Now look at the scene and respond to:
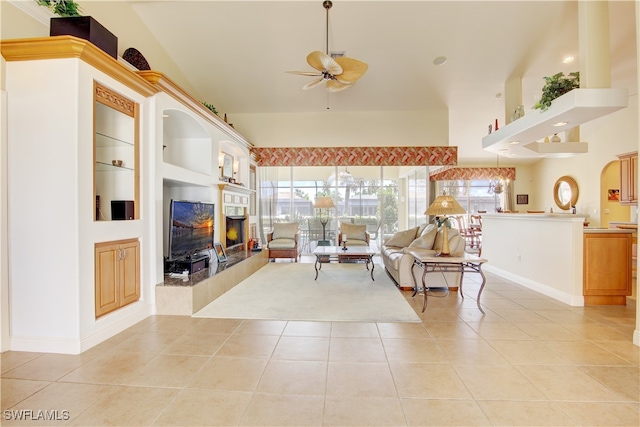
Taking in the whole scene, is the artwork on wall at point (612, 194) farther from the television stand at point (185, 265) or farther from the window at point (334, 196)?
the television stand at point (185, 265)

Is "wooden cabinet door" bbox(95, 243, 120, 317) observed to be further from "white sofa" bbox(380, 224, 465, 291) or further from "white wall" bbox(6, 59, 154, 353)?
"white sofa" bbox(380, 224, 465, 291)

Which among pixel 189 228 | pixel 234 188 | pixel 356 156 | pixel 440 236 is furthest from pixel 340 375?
pixel 356 156

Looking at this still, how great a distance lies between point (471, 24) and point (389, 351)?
465 centimetres

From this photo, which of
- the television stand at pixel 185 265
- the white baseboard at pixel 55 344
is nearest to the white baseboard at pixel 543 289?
the television stand at pixel 185 265

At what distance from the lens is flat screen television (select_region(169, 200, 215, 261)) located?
372cm

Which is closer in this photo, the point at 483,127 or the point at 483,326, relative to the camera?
the point at 483,326

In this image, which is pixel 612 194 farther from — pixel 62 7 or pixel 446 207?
pixel 62 7

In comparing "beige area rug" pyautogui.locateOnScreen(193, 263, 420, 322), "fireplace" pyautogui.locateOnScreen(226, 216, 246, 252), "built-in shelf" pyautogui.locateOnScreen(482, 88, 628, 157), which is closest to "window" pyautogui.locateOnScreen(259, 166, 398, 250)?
"fireplace" pyautogui.locateOnScreen(226, 216, 246, 252)

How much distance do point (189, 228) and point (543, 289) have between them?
198 inches

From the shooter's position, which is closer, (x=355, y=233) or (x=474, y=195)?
(x=355, y=233)

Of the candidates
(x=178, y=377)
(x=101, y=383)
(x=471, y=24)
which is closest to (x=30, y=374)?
(x=101, y=383)

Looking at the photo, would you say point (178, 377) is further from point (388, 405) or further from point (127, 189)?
point (127, 189)

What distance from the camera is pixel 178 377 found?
204cm

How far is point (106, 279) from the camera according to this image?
105 inches
